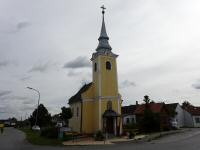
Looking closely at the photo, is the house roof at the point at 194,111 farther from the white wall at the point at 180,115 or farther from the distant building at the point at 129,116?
the distant building at the point at 129,116

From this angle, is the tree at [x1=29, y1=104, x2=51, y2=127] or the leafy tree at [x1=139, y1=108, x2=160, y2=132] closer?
the leafy tree at [x1=139, y1=108, x2=160, y2=132]

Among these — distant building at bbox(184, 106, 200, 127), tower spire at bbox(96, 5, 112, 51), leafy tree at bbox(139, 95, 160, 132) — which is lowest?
leafy tree at bbox(139, 95, 160, 132)

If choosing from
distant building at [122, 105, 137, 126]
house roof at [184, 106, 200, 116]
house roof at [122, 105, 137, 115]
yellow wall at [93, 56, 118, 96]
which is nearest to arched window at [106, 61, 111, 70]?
yellow wall at [93, 56, 118, 96]

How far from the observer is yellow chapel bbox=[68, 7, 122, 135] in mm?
34250

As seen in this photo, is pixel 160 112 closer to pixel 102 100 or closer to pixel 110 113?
pixel 110 113

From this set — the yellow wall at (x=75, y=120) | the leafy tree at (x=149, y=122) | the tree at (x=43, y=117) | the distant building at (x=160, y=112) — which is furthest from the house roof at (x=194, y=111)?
the yellow wall at (x=75, y=120)

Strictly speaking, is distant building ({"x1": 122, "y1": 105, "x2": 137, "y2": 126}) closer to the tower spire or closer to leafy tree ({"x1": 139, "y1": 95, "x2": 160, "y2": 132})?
leafy tree ({"x1": 139, "y1": 95, "x2": 160, "y2": 132})

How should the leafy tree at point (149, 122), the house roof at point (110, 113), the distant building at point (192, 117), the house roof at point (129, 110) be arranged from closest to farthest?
the house roof at point (110, 113), the leafy tree at point (149, 122), the distant building at point (192, 117), the house roof at point (129, 110)

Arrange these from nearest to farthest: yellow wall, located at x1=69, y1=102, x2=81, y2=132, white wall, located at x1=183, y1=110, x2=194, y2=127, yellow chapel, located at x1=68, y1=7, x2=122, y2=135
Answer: yellow chapel, located at x1=68, y1=7, x2=122, y2=135 → yellow wall, located at x1=69, y1=102, x2=81, y2=132 → white wall, located at x1=183, y1=110, x2=194, y2=127

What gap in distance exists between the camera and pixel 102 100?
34656mm

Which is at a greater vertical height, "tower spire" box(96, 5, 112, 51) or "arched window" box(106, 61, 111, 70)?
"tower spire" box(96, 5, 112, 51)

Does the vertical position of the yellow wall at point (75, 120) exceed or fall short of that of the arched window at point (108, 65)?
it falls short

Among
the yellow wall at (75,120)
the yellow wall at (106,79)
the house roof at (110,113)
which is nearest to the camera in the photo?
the house roof at (110,113)

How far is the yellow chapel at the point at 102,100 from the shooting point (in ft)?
112
